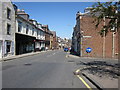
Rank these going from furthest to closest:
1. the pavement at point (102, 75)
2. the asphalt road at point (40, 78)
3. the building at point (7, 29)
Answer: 1. the building at point (7, 29)
2. the asphalt road at point (40, 78)
3. the pavement at point (102, 75)

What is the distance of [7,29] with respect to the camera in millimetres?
20531

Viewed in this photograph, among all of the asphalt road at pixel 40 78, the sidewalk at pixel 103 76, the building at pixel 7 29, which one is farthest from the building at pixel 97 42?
the building at pixel 7 29

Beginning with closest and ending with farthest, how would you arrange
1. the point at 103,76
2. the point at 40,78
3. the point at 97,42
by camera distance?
1. the point at 40,78
2. the point at 103,76
3. the point at 97,42

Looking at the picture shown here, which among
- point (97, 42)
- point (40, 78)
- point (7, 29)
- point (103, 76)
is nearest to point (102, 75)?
point (103, 76)

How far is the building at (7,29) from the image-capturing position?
734 inches

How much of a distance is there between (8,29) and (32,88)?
58.9 ft

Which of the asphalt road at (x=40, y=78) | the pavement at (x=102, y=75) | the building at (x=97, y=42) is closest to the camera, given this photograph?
the pavement at (x=102, y=75)

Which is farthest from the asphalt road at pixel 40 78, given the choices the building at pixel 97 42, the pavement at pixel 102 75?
the building at pixel 97 42

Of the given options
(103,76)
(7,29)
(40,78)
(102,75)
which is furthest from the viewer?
(7,29)

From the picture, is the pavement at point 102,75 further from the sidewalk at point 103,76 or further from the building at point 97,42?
the building at point 97,42

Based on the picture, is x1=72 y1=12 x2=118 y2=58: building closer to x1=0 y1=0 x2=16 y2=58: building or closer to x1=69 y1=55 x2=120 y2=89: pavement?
x1=69 y1=55 x2=120 y2=89: pavement

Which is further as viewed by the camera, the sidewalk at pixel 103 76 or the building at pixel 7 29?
the building at pixel 7 29

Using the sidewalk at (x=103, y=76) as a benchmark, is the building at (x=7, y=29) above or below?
above

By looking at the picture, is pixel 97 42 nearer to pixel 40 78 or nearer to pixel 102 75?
pixel 102 75
